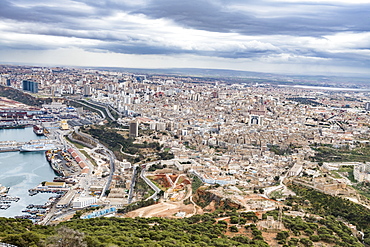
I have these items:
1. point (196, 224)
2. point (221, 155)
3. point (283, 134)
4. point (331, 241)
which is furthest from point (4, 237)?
point (283, 134)

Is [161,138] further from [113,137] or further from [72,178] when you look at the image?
[72,178]

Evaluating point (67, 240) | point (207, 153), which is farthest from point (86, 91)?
point (67, 240)

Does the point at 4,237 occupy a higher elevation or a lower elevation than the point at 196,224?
higher

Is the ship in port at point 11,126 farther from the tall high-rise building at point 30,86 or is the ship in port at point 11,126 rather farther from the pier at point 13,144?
the tall high-rise building at point 30,86

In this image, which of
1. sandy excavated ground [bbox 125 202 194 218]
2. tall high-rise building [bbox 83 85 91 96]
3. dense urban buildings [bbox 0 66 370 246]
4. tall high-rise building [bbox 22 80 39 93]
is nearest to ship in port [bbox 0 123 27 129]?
dense urban buildings [bbox 0 66 370 246]

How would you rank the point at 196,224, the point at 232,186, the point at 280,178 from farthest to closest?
1. the point at 280,178
2. the point at 232,186
3. the point at 196,224

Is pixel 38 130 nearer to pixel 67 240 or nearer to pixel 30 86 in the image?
pixel 30 86
